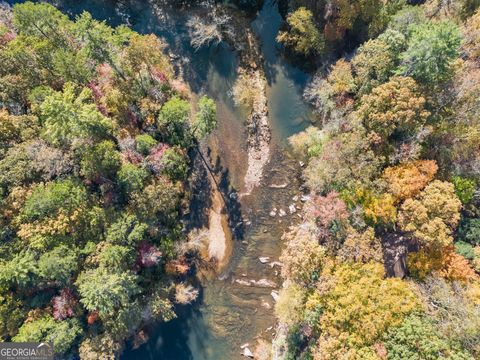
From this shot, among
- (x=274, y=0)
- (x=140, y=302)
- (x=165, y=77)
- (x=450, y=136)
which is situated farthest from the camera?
(x=274, y=0)

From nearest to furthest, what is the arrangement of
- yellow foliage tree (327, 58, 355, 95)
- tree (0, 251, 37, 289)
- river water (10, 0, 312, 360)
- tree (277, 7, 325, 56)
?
tree (0, 251, 37, 289), yellow foliage tree (327, 58, 355, 95), tree (277, 7, 325, 56), river water (10, 0, 312, 360)

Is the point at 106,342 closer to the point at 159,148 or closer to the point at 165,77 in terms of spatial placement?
the point at 159,148

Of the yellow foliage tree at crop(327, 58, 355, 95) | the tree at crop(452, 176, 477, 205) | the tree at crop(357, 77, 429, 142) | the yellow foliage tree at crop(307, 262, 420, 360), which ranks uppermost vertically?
the yellow foliage tree at crop(327, 58, 355, 95)

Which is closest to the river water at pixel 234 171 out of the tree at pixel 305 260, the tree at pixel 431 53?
the tree at pixel 305 260

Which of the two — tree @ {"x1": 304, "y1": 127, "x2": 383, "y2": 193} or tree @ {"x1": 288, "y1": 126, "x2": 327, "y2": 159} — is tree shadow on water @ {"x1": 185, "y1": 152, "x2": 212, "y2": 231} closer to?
tree @ {"x1": 288, "y1": 126, "x2": 327, "y2": 159}

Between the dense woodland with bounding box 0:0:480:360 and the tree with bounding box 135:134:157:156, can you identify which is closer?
the dense woodland with bounding box 0:0:480:360

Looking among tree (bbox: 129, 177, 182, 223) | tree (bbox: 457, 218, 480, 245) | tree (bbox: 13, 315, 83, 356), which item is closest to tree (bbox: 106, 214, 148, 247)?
tree (bbox: 129, 177, 182, 223)

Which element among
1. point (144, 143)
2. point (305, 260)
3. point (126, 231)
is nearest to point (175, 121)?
point (144, 143)

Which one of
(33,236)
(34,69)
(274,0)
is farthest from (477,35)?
(33,236)

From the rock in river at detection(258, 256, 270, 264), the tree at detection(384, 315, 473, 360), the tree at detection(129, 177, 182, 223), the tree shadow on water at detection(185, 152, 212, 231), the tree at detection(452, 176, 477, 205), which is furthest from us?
the rock in river at detection(258, 256, 270, 264)
